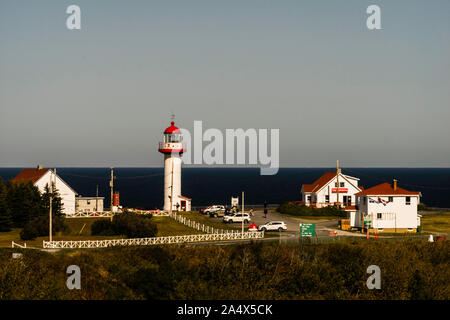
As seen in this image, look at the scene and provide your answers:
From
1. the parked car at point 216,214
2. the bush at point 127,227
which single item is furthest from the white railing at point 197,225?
the parked car at point 216,214

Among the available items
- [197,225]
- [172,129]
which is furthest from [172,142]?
[197,225]

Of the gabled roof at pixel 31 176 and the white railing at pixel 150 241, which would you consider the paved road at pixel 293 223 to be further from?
the gabled roof at pixel 31 176

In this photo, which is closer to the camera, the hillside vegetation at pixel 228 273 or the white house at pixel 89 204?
the hillside vegetation at pixel 228 273

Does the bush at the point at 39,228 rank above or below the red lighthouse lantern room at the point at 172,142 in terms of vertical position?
below

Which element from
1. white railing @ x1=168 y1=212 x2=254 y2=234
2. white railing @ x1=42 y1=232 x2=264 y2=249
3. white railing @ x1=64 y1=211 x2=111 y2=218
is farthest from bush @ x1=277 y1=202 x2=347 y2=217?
white railing @ x1=64 y1=211 x2=111 y2=218
